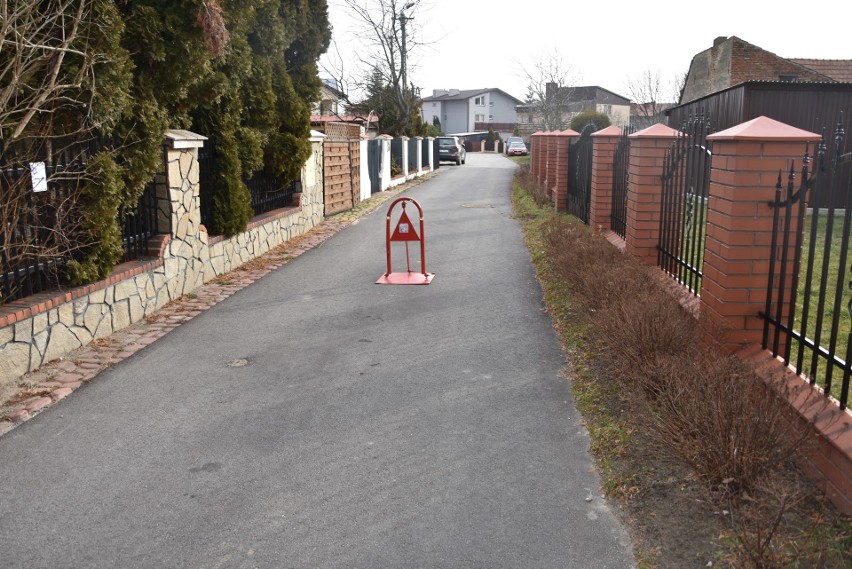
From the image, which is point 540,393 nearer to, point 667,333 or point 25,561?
point 667,333

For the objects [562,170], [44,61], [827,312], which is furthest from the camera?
[562,170]

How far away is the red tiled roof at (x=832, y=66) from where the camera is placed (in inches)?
1209

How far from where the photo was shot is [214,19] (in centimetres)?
789

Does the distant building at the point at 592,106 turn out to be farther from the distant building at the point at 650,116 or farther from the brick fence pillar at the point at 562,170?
the brick fence pillar at the point at 562,170

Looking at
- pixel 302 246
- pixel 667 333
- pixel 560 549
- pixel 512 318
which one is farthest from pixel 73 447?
pixel 302 246

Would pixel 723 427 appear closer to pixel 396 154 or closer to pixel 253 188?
pixel 253 188

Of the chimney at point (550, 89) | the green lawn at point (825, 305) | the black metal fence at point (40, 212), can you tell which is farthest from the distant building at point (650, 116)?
the black metal fence at point (40, 212)

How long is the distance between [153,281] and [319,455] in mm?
4517

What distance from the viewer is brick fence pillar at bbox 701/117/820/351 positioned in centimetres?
463

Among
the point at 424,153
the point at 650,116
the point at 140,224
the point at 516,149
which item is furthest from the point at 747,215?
the point at 516,149

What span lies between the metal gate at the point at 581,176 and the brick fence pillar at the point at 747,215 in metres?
7.50

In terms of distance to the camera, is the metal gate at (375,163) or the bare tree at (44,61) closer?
the bare tree at (44,61)

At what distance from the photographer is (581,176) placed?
14078 millimetres

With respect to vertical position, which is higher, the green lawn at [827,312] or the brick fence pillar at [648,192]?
the brick fence pillar at [648,192]
